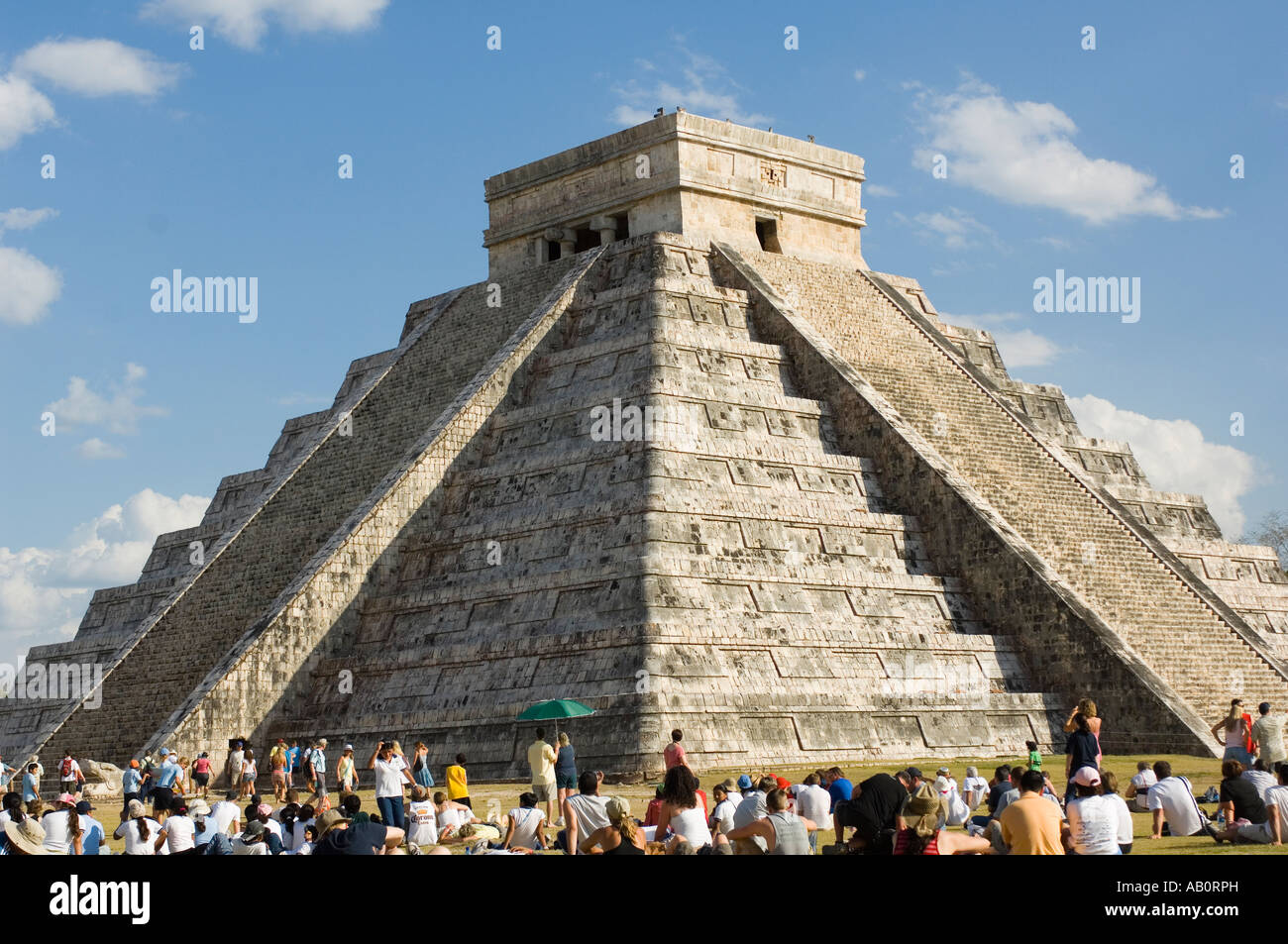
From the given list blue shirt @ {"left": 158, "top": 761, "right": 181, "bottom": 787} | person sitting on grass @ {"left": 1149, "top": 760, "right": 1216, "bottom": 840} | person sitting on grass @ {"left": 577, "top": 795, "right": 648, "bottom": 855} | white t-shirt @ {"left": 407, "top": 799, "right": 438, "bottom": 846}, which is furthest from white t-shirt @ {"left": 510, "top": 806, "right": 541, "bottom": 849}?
blue shirt @ {"left": 158, "top": 761, "right": 181, "bottom": 787}

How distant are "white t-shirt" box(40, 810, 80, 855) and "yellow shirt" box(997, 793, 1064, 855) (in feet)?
28.2

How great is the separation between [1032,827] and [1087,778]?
1.94 meters

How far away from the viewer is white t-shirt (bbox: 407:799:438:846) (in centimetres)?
1788

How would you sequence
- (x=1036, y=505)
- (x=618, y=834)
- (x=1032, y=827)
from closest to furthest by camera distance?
(x=1032, y=827), (x=618, y=834), (x=1036, y=505)

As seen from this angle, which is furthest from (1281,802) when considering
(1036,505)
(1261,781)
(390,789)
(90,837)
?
(1036,505)

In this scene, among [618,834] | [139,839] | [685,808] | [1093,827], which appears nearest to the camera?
[1093,827]

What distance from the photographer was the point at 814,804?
17.0m

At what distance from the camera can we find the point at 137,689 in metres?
29.5

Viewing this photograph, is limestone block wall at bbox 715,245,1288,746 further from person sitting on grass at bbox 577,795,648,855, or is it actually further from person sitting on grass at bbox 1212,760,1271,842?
person sitting on grass at bbox 577,795,648,855

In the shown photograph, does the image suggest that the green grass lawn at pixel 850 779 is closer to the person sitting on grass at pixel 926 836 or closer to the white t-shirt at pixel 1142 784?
the white t-shirt at pixel 1142 784

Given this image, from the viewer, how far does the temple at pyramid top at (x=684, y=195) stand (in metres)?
34.9

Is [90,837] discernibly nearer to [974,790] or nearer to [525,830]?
[525,830]
